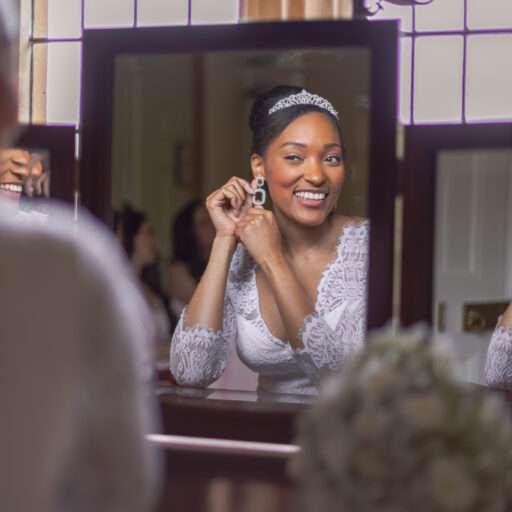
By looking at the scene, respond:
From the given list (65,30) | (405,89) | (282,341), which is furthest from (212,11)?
(282,341)

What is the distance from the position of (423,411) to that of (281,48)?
1.57 m

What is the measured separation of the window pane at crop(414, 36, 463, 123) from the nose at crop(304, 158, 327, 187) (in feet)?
2.70

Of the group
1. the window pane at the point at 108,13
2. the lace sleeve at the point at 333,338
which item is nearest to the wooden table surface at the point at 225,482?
the lace sleeve at the point at 333,338

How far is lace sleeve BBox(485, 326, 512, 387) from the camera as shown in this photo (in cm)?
229

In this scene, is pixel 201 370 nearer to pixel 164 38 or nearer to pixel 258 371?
pixel 258 371

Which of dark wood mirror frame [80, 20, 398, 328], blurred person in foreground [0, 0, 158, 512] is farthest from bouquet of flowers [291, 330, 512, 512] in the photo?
dark wood mirror frame [80, 20, 398, 328]

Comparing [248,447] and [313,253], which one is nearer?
[248,447]

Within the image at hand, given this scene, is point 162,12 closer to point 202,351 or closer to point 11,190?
point 11,190

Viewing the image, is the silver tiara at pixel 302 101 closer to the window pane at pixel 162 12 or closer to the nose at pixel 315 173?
the nose at pixel 315 173

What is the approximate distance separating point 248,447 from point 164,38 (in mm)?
1218

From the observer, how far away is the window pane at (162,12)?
3258 millimetres

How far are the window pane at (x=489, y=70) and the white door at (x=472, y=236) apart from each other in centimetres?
68

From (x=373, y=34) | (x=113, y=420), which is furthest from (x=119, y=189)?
(x=113, y=420)

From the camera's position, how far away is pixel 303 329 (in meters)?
2.25
